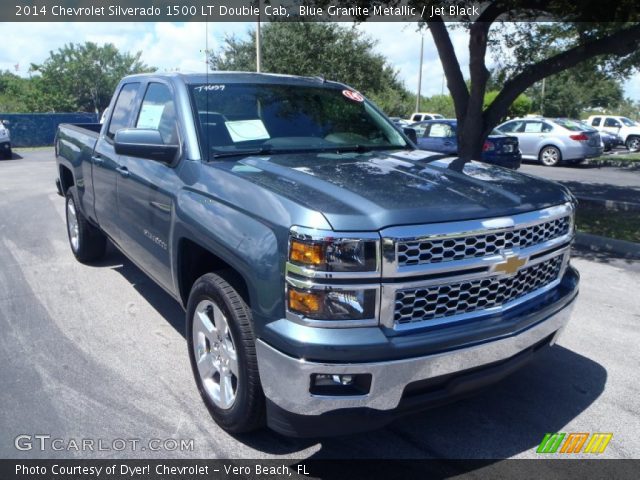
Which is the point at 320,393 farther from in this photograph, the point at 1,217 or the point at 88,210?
the point at 1,217

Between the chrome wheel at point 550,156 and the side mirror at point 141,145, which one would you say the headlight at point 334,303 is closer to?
the side mirror at point 141,145

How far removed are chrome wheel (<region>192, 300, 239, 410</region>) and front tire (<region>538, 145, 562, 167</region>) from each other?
18.5 m

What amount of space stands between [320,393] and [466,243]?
0.94 meters

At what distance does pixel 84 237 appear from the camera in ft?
→ 20.1

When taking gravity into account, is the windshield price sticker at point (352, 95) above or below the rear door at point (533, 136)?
above

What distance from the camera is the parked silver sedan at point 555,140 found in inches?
746

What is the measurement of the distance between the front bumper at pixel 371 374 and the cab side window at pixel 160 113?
1.85 meters

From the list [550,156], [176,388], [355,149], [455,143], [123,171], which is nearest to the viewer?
[176,388]

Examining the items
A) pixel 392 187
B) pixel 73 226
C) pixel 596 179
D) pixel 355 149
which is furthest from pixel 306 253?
pixel 596 179

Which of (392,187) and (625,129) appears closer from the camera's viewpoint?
(392,187)

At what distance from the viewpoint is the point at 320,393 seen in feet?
8.01

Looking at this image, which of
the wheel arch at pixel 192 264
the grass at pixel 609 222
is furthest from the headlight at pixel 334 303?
the grass at pixel 609 222

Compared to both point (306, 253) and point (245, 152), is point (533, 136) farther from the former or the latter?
point (306, 253)

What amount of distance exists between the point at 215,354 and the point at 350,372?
1.07 metres
